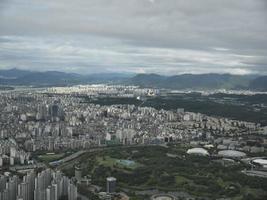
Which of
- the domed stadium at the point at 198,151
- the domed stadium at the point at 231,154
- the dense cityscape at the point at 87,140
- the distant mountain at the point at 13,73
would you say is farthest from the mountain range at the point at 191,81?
the domed stadium at the point at 198,151

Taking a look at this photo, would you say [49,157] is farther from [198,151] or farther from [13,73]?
[13,73]

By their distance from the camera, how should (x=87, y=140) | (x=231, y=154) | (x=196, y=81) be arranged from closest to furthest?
(x=231, y=154) < (x=87, y=140) < (x=196, y=81)

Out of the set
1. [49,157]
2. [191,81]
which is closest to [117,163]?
[49,157]

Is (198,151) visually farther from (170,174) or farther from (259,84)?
(259,84)

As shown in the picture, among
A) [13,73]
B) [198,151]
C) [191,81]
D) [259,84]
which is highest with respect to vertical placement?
[13,73]

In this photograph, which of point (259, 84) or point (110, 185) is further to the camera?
point (259, 84)

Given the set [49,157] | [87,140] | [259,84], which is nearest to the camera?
[49,157]

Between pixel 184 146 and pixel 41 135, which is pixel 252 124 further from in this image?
pixel 41 135

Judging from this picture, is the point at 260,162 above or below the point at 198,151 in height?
below
